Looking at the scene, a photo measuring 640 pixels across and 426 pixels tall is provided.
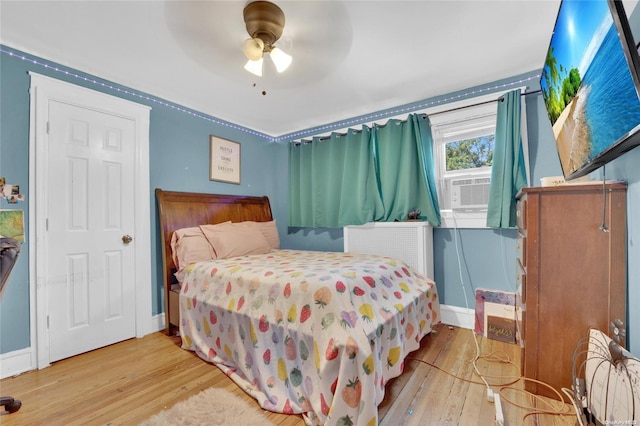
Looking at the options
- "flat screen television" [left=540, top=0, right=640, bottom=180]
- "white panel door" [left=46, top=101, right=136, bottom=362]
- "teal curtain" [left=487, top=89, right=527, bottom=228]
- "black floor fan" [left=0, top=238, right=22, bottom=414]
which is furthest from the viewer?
"teal curtain" [left=487, top=89, right=527, bottom=228]

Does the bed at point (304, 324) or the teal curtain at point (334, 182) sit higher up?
the teal curtain at point (334, 182)

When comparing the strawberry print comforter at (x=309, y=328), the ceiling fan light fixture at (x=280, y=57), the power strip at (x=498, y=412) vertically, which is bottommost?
the power strip at (x=498, y=412)

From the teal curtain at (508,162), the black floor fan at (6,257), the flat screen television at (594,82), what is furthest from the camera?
the teal curtain at (508,162)

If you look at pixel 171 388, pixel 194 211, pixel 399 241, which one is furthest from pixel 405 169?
pixel 171 388

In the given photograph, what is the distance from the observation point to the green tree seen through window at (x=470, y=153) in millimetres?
2658

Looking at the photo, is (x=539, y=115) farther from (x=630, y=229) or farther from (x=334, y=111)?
(x=334, y=111)

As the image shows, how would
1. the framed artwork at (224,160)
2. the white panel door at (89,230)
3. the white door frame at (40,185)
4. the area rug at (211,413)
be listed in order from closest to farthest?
the area rug at (211,413) < the white door frame at (40,185) < the white panel door at (89,230) < the framed artwork at (224,160)

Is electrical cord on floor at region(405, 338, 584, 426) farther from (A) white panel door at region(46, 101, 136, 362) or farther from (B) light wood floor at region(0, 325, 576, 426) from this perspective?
(A) white panel door at region(46, 101, 136, 362)

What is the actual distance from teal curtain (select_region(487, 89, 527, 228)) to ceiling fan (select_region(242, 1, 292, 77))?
6.42 ft

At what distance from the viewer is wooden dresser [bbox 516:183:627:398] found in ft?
4.69

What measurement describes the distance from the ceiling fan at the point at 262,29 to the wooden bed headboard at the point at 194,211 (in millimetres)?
1608

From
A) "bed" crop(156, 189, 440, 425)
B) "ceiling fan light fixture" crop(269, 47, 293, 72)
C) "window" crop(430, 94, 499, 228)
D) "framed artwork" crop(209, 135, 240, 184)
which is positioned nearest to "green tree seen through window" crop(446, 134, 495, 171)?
"window" crop(430, 94, 499, 228)

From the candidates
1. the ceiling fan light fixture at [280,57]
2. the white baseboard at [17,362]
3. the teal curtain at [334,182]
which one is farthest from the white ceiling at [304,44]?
the white baseboard at [17,362]

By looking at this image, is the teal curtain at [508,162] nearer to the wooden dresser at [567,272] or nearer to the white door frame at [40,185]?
the wooden dresser at [567,272]
